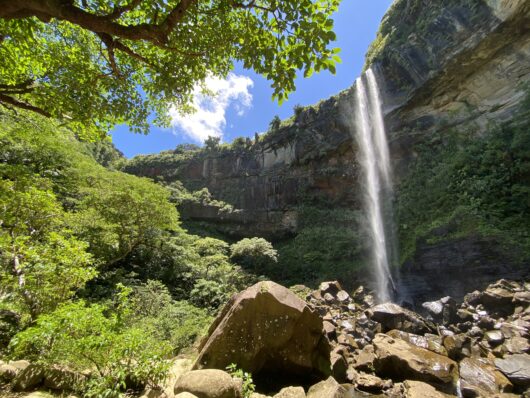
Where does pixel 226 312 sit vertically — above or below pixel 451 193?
below

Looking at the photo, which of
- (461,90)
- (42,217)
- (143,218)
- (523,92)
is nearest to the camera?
(42,217)

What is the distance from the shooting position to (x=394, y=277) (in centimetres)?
1606

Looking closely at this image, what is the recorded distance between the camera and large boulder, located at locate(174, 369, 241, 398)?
369 centimetres

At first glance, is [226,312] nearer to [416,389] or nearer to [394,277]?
[416,389]

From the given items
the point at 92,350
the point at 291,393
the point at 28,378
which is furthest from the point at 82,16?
the point at 291,393

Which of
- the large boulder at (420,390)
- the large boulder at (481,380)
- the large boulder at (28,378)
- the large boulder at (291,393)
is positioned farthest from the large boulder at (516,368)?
the large boulder at (28,378)

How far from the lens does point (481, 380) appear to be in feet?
18.2

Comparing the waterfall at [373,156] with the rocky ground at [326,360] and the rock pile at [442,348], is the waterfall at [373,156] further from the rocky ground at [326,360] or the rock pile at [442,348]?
the rocky ground at [326,360]

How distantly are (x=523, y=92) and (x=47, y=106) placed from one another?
21.6 m

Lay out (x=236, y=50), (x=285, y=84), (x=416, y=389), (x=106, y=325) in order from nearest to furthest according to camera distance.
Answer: (x=285, y=84), (x=106, y=325), (x=236, y=50), (x=416, y=389)

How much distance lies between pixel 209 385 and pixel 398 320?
271 inches

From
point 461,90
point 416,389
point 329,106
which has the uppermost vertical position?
point 329,106

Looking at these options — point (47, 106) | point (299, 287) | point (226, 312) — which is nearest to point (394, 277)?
point (299, 287)

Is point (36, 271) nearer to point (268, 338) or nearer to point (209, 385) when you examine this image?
point (209, 385)
